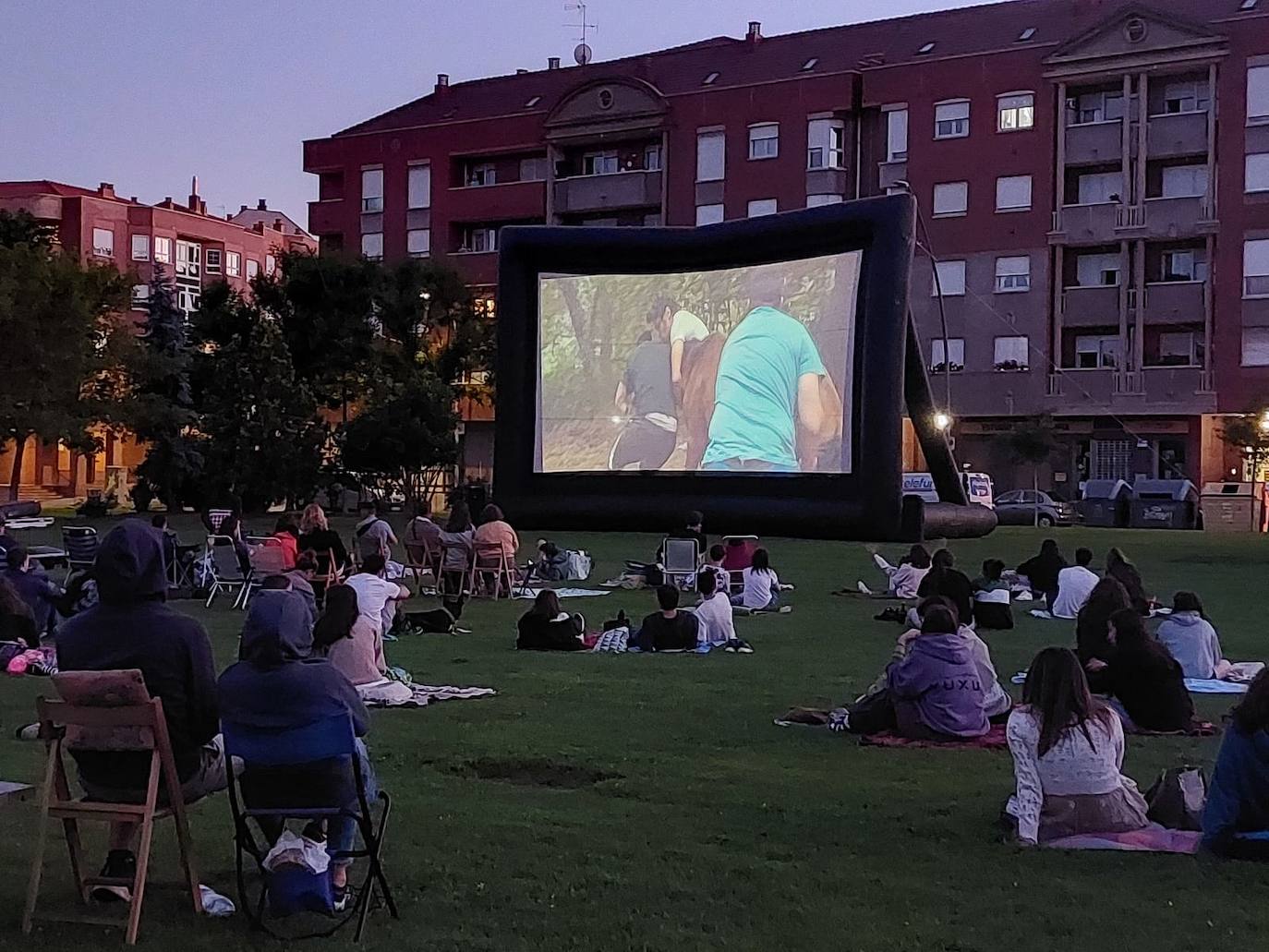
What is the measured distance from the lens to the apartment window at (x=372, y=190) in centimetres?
5881

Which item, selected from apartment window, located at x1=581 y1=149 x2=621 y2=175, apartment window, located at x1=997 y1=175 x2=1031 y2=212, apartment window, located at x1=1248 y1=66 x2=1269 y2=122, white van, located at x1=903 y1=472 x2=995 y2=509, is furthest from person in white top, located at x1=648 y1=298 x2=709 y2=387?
apartment window, located at x1=581 y1=149 x2=621 y2=175

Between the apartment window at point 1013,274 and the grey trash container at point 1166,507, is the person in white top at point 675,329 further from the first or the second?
the apartment window at point 1013,274

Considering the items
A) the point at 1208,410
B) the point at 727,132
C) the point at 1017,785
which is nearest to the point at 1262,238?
the point at 1208,410

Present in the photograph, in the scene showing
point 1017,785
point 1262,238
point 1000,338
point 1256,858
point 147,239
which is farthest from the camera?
point 147,239

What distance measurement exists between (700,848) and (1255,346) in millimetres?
41196

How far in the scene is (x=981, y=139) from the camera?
47281 mm

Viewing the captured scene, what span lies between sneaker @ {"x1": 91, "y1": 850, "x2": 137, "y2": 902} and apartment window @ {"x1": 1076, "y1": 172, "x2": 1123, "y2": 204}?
4399 centimetres

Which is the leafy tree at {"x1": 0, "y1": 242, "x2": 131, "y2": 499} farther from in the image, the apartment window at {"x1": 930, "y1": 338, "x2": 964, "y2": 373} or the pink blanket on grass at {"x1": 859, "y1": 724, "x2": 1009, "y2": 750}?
the pink blanket on grass at {"x1": 859, "y1": 724, "x2": 1009, "y2": 750}

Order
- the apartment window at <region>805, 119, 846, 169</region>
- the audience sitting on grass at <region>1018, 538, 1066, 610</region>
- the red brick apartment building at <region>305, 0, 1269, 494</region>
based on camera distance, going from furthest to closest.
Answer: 1. the apartment window at <region>805, 119, 846, 169</region>
2. the red brick apartment building at <region>305, 0, 1269, 494</region>
3. the audience sitting on grass at <region>1018, 538, 1066, 610</region>

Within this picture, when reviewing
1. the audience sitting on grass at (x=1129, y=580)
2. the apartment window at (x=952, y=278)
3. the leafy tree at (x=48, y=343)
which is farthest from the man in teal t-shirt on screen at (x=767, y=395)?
the apartment window at (x=952, y=278)

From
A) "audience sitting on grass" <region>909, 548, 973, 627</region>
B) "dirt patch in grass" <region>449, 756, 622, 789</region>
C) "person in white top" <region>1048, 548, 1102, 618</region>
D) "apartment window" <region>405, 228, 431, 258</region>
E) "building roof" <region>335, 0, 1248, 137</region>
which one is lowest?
"dirt patch in grass" <region>449, 756, 622, 789</region>

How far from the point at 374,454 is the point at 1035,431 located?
1948cm

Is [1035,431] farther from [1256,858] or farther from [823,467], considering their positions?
[1256,858]

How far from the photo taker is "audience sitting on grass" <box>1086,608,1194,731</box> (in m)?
9.09
